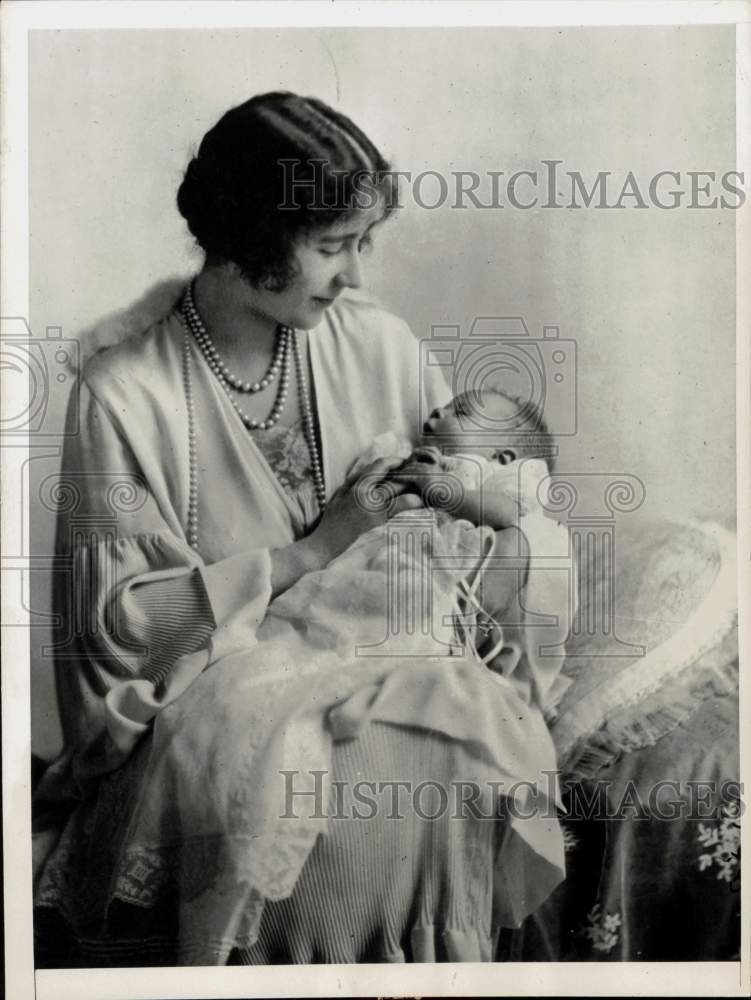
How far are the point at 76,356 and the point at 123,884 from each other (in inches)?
24.5

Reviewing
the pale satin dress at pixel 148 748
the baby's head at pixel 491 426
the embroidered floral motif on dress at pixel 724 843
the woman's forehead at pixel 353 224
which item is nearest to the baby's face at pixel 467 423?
the baby's head at pixel 491 426

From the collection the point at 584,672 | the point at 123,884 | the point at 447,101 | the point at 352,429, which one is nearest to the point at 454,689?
the point at 584,672

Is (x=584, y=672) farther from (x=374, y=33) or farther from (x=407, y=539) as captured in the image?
(x=374, y=33)

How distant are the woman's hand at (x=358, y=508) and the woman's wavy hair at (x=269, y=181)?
26 centimetres

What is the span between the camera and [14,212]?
1.20 m

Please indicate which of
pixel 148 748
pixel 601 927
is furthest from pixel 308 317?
pixel 601 927

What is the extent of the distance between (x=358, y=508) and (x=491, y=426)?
19 cm

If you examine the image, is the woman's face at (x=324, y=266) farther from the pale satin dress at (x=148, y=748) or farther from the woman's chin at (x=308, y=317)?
the pale satin dress at (x=148, y=748)

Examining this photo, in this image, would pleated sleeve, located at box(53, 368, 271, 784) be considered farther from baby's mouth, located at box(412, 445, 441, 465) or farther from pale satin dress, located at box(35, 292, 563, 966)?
baby's mouth, located at box(412, 445, 441, 465)

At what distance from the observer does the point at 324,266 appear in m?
1.20

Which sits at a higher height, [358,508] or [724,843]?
[358,508]

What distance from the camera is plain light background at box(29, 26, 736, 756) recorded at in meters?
1.20

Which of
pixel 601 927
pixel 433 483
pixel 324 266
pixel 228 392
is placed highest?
pixel 324 266

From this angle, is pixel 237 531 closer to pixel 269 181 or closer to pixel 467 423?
pixel 467 423
